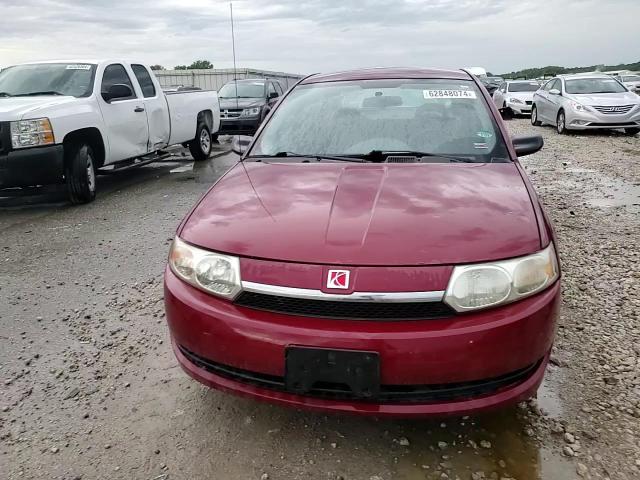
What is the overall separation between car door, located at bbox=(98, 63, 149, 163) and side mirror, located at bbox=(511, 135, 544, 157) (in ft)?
17.8

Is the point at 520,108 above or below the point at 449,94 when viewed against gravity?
below

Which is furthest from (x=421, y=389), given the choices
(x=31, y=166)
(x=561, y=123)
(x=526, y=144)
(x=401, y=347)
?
(x=561, y=123)

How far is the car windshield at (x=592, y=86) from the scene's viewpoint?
13.4m

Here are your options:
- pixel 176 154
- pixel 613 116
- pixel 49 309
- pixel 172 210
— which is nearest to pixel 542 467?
pixel 49 309

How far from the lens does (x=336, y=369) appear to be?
1897 mm

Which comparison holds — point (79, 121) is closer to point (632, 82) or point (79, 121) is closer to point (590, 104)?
point (590, 104)

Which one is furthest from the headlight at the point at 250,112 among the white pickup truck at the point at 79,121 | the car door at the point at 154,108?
the car door at the point at 154,108

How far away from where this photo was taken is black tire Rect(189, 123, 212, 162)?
9992 millimetres

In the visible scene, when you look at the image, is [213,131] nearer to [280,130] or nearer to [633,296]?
[280,130]

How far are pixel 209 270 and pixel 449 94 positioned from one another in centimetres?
213

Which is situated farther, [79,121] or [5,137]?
[79,121]

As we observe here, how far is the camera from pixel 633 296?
3.64m

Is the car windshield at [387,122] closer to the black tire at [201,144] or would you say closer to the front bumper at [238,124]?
the black tire at [201,144]

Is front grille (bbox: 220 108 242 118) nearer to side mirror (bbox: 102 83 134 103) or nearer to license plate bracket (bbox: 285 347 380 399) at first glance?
side mirror (bbox: 102 83 134 103)
